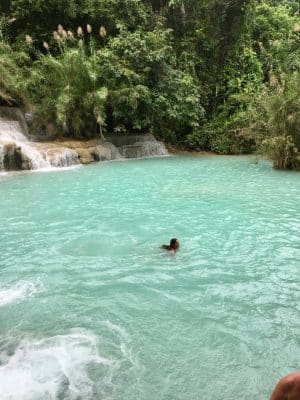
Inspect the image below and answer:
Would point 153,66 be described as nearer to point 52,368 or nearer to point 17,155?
point 17,155

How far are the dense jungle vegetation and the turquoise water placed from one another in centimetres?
678

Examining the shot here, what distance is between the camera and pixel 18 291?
4020mm

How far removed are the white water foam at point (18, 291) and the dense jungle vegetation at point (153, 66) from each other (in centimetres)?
916

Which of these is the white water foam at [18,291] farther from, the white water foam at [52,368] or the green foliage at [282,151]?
the green foliage at [282,151]

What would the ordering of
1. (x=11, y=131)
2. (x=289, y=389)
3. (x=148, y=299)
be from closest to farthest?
(x=289, y=389)
(x=148, y=299)
(x=11, y=131)

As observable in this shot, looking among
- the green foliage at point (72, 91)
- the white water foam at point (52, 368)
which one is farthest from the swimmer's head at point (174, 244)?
the green foliage at point (72, 91)

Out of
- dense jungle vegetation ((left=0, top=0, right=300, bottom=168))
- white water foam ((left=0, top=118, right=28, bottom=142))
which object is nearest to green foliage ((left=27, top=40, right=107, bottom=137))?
dense jungle vegetation ((left=0, top=0, right=300, bottom=168))

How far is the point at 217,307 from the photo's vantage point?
3641 mm

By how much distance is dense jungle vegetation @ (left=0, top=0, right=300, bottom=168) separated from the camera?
15.6m

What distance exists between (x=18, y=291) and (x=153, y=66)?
47.1ft

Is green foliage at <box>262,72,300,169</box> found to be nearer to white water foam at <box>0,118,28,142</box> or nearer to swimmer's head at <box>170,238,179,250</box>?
swimmer's head at <box>170,238,179,250</box>

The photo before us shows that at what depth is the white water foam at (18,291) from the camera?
3.84m

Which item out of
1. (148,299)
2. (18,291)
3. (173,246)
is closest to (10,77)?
(173,246)

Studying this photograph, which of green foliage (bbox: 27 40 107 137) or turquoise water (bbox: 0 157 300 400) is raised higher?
green foliage (bbox: 27 40 107 137)
